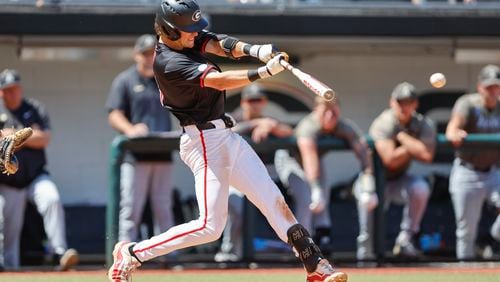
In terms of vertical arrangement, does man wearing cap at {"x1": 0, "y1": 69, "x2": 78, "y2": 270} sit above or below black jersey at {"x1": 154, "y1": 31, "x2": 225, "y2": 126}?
below

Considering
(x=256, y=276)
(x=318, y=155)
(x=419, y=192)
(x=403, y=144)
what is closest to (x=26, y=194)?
(x=256, y=276)

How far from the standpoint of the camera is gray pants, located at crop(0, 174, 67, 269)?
8.71m

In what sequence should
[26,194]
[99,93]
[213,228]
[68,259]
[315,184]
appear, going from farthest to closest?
[99,93], [26,194], [315,184], [68,259], [213,228]

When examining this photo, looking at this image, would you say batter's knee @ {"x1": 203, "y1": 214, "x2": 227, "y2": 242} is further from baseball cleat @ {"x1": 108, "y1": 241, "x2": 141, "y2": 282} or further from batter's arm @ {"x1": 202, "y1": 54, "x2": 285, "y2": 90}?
batter's arm @ {"x1": 202, "y1": 54, "x2": 285, "y2": 90}

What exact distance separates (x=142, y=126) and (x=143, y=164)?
309 mm

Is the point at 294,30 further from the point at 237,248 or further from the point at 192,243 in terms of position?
the point at 192,243

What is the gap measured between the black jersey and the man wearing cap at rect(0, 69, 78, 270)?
2819 mm

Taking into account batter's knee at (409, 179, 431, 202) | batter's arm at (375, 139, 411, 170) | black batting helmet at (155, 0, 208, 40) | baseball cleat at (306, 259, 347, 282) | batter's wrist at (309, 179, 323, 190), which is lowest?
baseball cleat at (306, 259, 347, 282)

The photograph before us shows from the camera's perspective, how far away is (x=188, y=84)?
233 inches

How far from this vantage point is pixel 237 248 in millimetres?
8773

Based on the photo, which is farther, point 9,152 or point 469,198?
point 469,198

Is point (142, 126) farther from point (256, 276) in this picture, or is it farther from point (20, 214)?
point (256, 276)

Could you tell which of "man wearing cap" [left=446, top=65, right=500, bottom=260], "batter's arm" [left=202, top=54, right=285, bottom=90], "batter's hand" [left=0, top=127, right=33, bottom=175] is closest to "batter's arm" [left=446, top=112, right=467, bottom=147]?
"man wearing cap" [left=446, top=65, right=500, bottom=260]

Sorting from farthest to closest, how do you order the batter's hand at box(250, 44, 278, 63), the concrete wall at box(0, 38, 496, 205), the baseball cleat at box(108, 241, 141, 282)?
1. the concrete wall at box(0, 38, 496, 205)
2. the baseball cleat at box(108, 241, 141, 282)
3. the batter's hand at box(250, 44, 278, 63)
